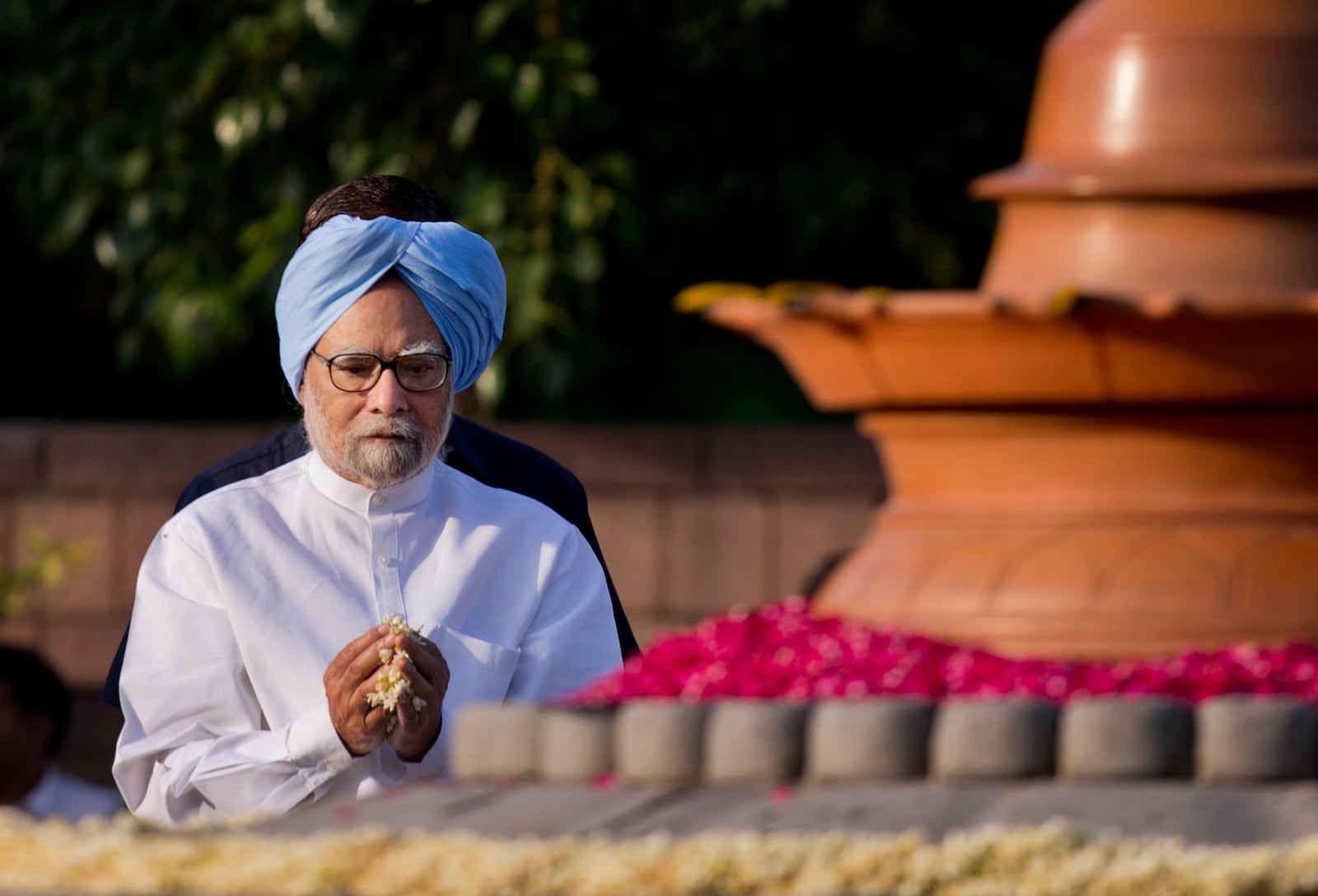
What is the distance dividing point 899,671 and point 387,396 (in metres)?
1.00

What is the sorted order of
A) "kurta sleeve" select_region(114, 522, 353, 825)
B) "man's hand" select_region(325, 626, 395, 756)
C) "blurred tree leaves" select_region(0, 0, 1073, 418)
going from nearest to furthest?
"man's hand" select_region(325, 626, 395, 756) → "kurta sleeve" select_region(114, 522, 353, 825) → "blurred tree leaves" select_region(0, 0, 1073, 418)

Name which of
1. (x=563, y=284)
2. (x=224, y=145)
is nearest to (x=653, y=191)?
(x=563, y=284)

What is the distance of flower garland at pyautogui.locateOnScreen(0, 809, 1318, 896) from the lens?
318cm

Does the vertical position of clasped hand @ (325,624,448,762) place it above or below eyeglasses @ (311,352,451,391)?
below

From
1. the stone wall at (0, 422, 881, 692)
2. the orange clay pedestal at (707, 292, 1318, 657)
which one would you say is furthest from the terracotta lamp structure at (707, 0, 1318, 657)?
the stone wall at (0, 422, 881, 692)

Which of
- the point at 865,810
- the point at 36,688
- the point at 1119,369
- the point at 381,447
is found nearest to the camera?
the point at 865,810

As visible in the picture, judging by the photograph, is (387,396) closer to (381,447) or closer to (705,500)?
(381,447)

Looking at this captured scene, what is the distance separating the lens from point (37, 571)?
9.90m

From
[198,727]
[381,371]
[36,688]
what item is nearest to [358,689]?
[198,727]

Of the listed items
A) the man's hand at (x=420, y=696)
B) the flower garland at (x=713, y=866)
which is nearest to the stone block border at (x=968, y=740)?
the flower garland at (x=713, y=866)

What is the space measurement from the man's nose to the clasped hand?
0.44 m

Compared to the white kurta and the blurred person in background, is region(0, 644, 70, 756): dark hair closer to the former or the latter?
the blurred person in background

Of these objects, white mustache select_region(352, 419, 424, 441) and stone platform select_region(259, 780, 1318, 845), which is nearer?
stone platform select_region(259, 780, 1318, 845)

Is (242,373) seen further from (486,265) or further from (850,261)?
(486,265)
